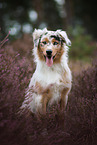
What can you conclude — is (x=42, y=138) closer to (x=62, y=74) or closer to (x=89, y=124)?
(x=89, y=124)

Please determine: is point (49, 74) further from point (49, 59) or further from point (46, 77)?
point (49, 59)

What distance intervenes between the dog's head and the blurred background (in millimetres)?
5374

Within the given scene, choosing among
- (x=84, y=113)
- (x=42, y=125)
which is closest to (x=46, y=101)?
(x=42, y=125)

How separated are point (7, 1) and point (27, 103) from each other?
15613 millimetres

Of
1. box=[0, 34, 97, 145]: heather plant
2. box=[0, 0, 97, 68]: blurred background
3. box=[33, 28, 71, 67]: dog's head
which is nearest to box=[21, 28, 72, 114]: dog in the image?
box=[33, 28, 71, 67]: dog's head

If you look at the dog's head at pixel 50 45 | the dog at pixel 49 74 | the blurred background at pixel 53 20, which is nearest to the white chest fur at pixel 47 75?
the dog at pixel 49 74

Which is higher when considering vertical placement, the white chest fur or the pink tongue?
the pink tongue

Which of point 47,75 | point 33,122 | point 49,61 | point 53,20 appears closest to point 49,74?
point 47,75

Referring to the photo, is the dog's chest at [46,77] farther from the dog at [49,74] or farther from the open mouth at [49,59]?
the open mouth at [49,59]

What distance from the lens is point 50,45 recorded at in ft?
9.36

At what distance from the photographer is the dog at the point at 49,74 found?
111 inches

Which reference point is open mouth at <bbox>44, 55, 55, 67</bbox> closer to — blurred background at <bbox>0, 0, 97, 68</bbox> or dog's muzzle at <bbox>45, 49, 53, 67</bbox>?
dog's muzzle at <bbox>45, 49, 53, 67</bbox>

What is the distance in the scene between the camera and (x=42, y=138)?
2316mm

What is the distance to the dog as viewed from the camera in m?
2.83
